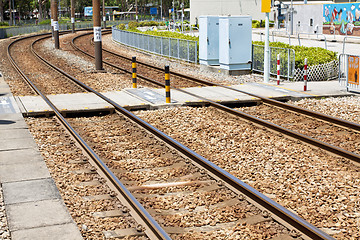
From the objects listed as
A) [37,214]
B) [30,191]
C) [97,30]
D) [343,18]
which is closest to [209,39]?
[97,30]

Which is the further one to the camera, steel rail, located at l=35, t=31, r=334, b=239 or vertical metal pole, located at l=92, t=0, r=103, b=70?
vertical metal pole, located at l=92, t=0, r=103, b=70

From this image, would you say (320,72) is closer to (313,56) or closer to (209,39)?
(313,56)

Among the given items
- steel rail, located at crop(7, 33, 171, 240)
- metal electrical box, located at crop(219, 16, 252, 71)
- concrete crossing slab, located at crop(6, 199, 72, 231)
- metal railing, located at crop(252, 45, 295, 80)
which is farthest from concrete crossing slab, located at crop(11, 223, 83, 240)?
metal electrical box, located at crop(219, 16, 252, 71)

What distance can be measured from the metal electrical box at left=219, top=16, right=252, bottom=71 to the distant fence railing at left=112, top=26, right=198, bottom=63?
14.2ft

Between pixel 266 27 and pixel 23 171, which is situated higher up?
pixel 266 27

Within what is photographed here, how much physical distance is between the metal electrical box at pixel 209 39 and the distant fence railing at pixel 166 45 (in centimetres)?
188

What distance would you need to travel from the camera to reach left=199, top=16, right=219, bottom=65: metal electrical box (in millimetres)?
24203

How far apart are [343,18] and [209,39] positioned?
27.4 metres

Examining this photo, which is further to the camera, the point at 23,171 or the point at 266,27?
the point at 266,27

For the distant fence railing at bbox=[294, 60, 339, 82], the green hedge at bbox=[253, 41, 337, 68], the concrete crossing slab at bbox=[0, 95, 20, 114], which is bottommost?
the concrete crossing slab at bbox=[0, 95, 20, 114]

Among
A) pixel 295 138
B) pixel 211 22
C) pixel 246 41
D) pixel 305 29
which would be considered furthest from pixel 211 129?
pixel 305 29

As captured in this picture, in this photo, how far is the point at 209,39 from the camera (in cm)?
2447

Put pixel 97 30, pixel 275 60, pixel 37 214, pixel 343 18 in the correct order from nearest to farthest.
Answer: pixel 37 214 < pixel 275 60 < pixel 97 30 < pixel 343 18

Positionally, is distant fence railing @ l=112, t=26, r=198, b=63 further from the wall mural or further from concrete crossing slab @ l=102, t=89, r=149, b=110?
the wall mural
